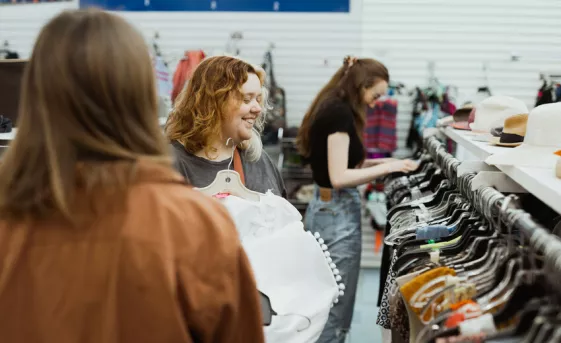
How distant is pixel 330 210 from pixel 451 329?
7.35 ft

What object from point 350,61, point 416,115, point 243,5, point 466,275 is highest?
point 243,5

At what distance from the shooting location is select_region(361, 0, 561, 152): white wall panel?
6.02 metres

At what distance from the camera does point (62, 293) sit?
1.21m

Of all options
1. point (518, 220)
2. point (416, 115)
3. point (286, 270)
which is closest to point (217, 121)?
point (286, 270)

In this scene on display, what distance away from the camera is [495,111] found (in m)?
3.26

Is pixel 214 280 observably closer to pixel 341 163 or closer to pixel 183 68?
pixel 341 163

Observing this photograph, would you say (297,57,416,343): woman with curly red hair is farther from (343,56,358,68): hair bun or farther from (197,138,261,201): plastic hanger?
(197,138,261,201): plastic hanger

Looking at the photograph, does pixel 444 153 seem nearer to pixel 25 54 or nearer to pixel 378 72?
pixel 378 72

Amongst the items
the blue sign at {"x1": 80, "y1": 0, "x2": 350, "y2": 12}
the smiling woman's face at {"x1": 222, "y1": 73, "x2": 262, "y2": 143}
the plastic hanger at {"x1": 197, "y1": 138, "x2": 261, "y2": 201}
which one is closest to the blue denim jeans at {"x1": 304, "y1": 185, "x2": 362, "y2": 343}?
the smiling woman's face at {"x1": 222, "y1": 73, "x2": 262, "y2": 143}

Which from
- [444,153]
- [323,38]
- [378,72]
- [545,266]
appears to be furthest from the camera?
[323,38]

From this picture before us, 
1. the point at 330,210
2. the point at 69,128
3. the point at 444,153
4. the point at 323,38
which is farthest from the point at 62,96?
the point at 323,38

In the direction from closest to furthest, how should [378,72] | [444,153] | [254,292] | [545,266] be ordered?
[254,292], [545,266], [444,153], [378,72]

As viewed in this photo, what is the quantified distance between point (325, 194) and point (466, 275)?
1.96 m

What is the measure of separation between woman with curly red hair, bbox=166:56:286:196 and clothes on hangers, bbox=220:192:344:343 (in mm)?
550
